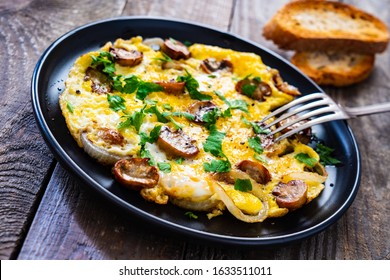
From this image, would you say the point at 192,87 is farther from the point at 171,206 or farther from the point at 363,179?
the point at 363,179

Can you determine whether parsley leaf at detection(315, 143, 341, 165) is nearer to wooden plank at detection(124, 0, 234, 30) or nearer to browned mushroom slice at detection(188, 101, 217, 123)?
browned mushroom slice at detection(188, 101, 217, 123)

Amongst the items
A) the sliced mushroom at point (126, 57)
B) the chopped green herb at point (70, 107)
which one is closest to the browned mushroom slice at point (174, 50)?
the sliced mushroom at point (126, 57)

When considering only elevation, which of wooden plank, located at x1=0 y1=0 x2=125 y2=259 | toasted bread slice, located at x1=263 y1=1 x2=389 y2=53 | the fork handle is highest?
the fork handle

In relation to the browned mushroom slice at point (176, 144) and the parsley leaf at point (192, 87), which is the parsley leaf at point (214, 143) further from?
the parsley leaf at point (192, 87)

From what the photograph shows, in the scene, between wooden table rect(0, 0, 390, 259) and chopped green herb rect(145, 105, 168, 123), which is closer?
wooden table rect(0, 0, 390, 259)

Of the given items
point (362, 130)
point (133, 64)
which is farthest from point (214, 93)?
point (362, 130)

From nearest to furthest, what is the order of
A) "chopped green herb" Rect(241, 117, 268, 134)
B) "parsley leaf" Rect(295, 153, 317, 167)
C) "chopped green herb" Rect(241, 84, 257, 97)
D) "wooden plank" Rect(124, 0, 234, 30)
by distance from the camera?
"parsley leaf" Rect(295, 153, 317, 167) → "chopped green herb" Rect(241, 117, 268, 134) → "chopped green herb" Rect(241, 84, 257, 97) → "wooden plank" Rect(124, 0, 234, 30)

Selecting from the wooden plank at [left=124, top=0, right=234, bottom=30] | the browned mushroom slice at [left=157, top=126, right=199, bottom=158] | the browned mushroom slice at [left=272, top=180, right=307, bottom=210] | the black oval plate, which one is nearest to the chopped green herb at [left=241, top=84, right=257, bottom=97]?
the black oval plate

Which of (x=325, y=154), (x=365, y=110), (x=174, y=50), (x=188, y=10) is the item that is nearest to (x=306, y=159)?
(x=325, y=154)
